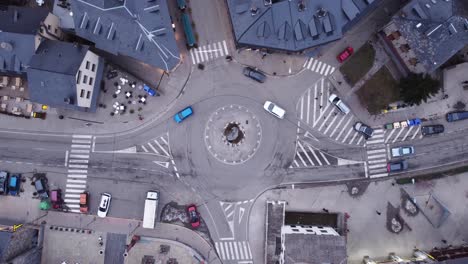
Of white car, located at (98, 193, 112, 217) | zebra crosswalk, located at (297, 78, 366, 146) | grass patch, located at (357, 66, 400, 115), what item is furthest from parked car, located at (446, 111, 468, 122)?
white car, located at (98, 193, 112, 217)

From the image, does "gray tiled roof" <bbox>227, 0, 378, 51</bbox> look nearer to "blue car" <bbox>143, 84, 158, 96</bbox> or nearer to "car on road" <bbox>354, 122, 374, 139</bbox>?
"car on road" <bbox>354, 122, 374, 139</bbox>

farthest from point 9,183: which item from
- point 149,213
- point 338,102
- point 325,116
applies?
point 338,102

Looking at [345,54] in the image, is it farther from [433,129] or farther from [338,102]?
[433,129]

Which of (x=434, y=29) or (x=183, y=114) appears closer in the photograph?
(x=434, y=29)

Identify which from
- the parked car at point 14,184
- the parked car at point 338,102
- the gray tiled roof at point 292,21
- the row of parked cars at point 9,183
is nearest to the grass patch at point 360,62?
the parked car at point 338,102

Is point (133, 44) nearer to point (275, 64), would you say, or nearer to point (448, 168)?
point (275, 64)

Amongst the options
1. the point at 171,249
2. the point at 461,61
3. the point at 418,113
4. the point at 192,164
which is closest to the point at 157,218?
the point at 171,249

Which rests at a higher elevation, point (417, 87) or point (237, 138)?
point (417, 87)

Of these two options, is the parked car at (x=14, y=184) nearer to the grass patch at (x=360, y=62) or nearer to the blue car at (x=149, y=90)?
the blue car at (x=149, y=90)
